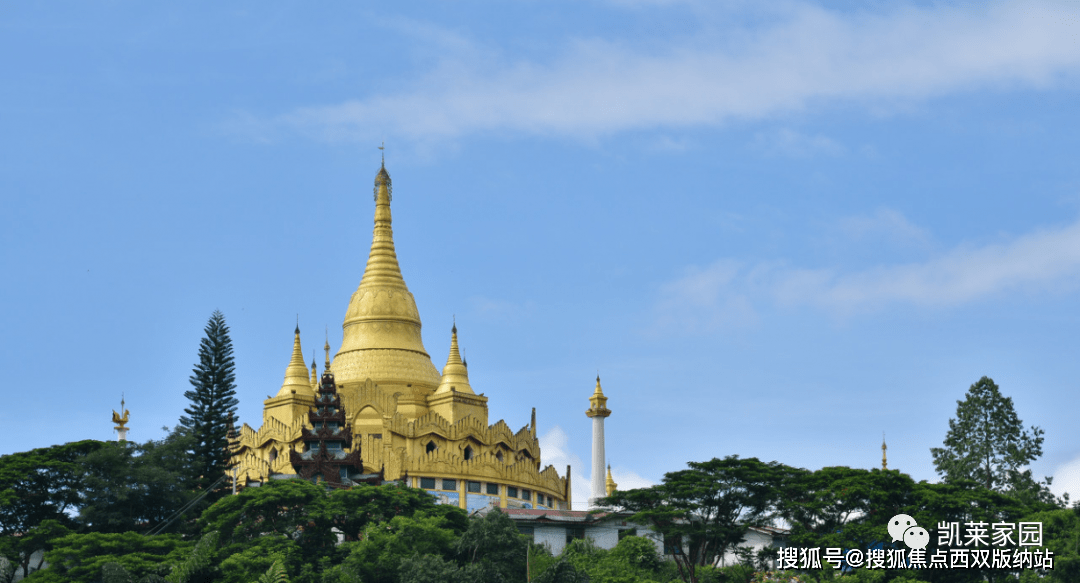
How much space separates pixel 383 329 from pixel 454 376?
552 cm

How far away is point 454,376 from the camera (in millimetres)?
75438

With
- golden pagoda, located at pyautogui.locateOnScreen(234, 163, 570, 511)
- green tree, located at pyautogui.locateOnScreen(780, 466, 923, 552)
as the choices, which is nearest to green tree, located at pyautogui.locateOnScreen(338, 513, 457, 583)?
green tree, located at pyautogui.locateOnScreen(780, 466, 923, 552)

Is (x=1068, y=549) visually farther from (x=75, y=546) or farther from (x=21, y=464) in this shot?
(x=21, y=464)

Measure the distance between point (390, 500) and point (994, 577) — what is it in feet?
64.2

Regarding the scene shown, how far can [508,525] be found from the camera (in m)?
48.7

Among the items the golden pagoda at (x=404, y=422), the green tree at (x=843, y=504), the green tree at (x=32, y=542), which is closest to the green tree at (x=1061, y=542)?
the green tree at (x=843, y=504)

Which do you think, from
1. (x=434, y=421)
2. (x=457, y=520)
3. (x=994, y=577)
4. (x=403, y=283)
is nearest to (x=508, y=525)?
(x=457, y=520)

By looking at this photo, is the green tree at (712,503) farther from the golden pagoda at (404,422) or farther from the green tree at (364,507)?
the golden pagoda at (404,422)

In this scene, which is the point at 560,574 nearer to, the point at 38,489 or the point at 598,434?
the point at 38,489

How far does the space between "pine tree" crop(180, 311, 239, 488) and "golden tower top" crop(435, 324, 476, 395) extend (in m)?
14.0

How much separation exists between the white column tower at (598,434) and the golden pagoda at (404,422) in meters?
2.19

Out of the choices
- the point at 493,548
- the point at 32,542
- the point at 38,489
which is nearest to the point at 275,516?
the point at 493,548

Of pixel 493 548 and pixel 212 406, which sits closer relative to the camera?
pixel 493 548

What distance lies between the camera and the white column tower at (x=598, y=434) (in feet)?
243
